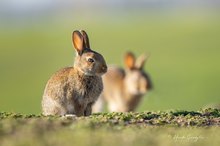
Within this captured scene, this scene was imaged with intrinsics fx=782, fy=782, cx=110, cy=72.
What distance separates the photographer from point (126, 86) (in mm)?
17828

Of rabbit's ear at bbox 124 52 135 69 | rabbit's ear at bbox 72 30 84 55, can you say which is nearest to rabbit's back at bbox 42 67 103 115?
rabbit's ear at bbox 72 30 84 55

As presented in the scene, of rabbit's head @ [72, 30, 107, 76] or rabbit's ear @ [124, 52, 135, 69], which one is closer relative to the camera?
rabbit's head @ [72, 30, 107, 76]

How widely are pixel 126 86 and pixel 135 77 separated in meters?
0.63

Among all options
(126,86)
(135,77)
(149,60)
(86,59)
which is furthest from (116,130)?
(149,60)

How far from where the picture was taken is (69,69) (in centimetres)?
962

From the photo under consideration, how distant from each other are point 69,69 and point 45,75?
70.1 ft

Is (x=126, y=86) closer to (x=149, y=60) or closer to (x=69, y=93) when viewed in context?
(x=69, y=93)

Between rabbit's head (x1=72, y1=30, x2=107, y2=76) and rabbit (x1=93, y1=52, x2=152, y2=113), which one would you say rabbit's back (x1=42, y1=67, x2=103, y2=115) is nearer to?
rabbit's head (x1=72, y1=30, x2=107, y2=76)

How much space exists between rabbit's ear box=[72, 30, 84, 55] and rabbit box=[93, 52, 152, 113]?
720 cm

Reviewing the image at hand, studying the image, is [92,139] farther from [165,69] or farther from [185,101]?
[165,69]

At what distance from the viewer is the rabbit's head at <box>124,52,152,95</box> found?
17.1 metres

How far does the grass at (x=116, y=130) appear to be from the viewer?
6.66 metres

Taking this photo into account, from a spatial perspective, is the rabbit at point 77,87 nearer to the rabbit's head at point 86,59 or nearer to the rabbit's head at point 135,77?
the rabbit's head at point 86,59

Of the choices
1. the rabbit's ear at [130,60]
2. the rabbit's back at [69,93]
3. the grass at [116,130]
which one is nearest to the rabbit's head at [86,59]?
the rabbit's back at [69,93]
